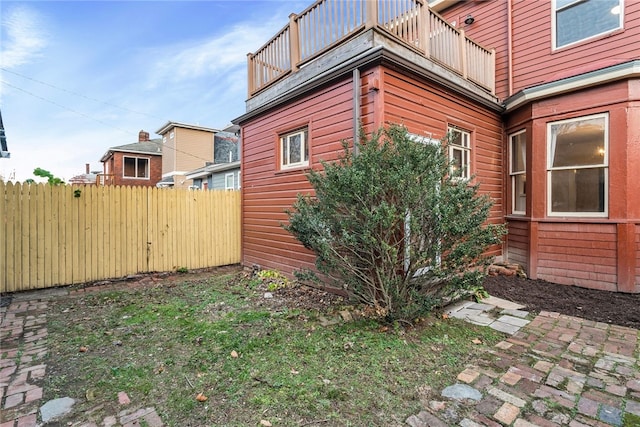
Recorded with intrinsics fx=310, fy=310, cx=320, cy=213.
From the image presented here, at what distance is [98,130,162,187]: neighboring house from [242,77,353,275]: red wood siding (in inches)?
772

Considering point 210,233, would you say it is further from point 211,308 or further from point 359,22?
point 359,22

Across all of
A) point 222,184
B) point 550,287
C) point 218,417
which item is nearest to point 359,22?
point 218,417

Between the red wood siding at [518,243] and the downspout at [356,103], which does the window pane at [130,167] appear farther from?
the red wood siding at [518,243]

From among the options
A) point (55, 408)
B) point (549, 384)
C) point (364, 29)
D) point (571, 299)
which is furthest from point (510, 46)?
point (55, 408)

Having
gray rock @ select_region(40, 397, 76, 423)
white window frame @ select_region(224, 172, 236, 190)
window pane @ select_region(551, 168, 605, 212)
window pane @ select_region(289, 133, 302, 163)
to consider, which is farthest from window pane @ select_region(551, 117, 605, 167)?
white window frame @ select_region(224, 172, 236, 190)

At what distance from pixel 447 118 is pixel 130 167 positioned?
24219 millimetres

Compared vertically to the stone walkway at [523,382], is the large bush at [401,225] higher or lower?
higher

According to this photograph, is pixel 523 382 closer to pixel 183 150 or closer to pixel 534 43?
pixel 534 43

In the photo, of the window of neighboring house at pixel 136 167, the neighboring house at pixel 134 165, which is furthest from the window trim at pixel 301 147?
the window of neighboring house at pixel 136 167

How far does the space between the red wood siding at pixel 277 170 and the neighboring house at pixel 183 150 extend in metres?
14.7

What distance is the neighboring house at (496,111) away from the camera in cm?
476

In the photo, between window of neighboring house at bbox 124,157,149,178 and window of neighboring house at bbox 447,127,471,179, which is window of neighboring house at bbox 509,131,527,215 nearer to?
window of neighboring house at bbox 447,127,471,179

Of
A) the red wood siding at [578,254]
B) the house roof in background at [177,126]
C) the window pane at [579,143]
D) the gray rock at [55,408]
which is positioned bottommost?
the gray rock at [55,408]

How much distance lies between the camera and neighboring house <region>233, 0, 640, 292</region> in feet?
15.6
